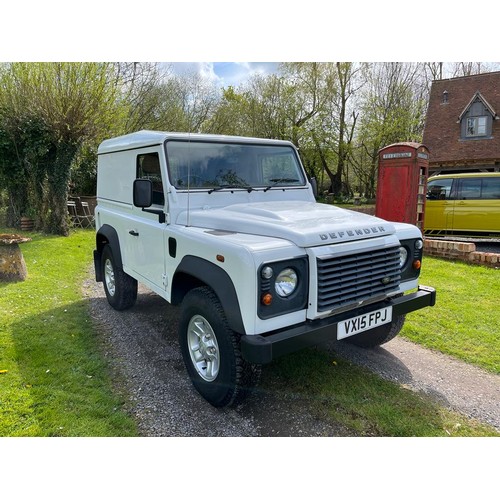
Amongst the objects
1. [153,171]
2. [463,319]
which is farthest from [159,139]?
[463,319]

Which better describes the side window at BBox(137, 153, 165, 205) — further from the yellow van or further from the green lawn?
the yellow van

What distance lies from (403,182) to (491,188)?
3.39 meters

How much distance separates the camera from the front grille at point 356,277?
2719 mm

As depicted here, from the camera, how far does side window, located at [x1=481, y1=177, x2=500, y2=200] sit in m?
9.49

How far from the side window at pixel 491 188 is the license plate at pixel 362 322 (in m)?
8.13

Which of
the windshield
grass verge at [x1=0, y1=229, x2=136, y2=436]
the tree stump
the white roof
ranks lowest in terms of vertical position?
grass verge at [x1=0, y1=229, x2=136, y2=436]

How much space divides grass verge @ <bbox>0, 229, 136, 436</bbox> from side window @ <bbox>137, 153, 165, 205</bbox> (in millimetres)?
1715

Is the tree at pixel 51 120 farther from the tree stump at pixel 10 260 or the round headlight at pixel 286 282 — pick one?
the round headlight at pixel 286 282

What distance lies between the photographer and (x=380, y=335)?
3998 millimetres

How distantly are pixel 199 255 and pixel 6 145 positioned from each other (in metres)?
11.4

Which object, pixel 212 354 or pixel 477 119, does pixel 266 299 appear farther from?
pixel 477 119

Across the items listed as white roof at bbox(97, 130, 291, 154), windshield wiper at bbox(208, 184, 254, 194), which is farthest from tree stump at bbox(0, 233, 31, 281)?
windshield wiper at bbox(208, 184, 254, 194)

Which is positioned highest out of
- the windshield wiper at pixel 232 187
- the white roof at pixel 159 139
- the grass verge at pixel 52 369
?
the white roof at pixel 159 139

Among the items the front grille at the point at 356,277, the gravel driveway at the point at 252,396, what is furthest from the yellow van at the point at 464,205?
the front grille at the point at 356,277
